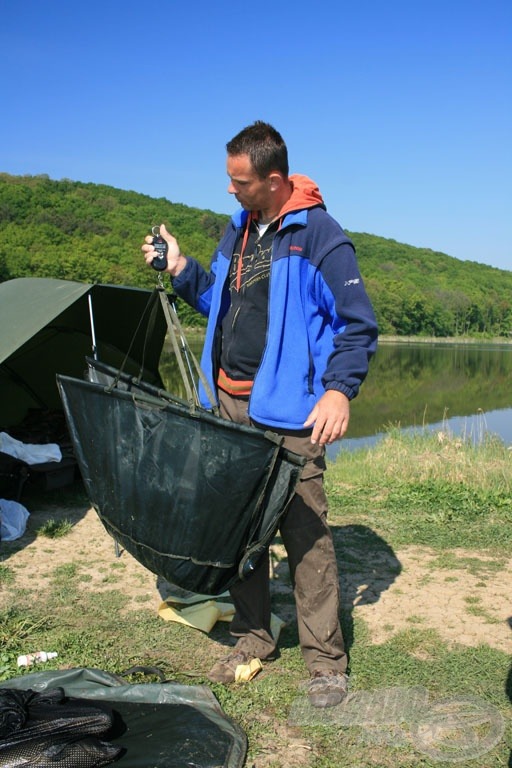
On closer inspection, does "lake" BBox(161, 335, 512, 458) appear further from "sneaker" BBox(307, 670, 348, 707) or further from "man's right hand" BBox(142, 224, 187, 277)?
"man's right hand" BBox(142, 224, 187, 277)

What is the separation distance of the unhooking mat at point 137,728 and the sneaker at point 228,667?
17 centimetres

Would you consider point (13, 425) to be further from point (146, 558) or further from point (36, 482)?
point (146, 558)

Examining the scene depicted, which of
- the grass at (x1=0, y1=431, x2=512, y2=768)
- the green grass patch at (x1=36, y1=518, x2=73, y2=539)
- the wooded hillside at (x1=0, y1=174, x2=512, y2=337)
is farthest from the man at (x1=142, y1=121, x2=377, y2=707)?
the wooded hillside at (x1=0, y1=174, x2=512, y2=337)

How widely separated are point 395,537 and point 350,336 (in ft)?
8.40

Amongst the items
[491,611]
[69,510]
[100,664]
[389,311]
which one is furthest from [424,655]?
[389,311]

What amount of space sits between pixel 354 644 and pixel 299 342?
57.0 inches

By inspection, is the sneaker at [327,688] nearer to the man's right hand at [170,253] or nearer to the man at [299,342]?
the man at [299,342]

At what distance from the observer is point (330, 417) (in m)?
2.52

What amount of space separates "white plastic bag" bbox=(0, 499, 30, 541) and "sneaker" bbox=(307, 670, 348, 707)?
273 cm

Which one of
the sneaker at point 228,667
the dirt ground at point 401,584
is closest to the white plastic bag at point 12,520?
the dirt ground at point 401,584

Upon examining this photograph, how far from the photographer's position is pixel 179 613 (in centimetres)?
349

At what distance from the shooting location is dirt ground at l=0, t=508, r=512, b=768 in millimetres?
3412

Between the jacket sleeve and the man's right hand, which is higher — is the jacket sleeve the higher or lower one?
the lower one

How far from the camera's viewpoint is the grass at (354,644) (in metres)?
2.44
